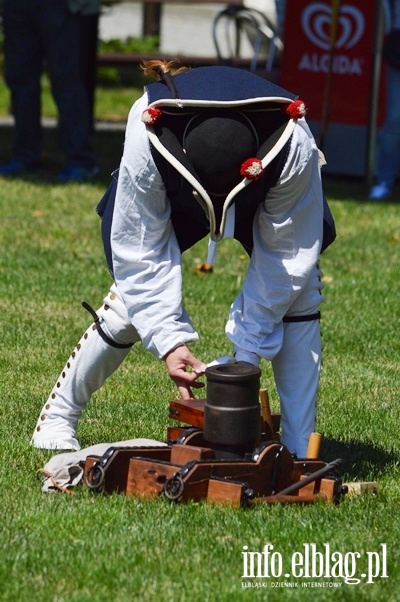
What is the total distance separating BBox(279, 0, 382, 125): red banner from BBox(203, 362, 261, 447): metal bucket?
742 centimetres

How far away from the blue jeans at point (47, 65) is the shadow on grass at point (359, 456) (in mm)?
6268

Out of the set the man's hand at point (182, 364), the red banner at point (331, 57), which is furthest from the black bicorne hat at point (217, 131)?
the red banner at point (331, 57)

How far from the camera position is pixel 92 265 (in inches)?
303

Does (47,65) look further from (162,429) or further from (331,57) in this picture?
(162,429)

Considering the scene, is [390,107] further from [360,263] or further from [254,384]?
[254,384]

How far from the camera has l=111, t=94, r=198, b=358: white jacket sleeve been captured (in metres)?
3.81

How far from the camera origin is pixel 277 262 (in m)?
3.94

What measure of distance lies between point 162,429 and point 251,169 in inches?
56.8

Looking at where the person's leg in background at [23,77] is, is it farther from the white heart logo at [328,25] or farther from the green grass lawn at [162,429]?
the white heart logo at [328,25]

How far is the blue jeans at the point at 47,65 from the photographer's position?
33.3ft

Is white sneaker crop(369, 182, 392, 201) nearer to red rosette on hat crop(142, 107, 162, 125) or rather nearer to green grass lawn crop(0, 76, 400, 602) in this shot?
green grass lawn crop(0, 76, 400, 602)

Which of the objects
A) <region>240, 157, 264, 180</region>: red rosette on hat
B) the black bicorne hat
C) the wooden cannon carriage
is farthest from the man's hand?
<region>240, 157, 264, 180</region>: red rosette on hat

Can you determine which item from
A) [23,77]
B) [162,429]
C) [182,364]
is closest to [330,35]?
[23,77]

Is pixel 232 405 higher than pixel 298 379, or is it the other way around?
pixel 232 405
